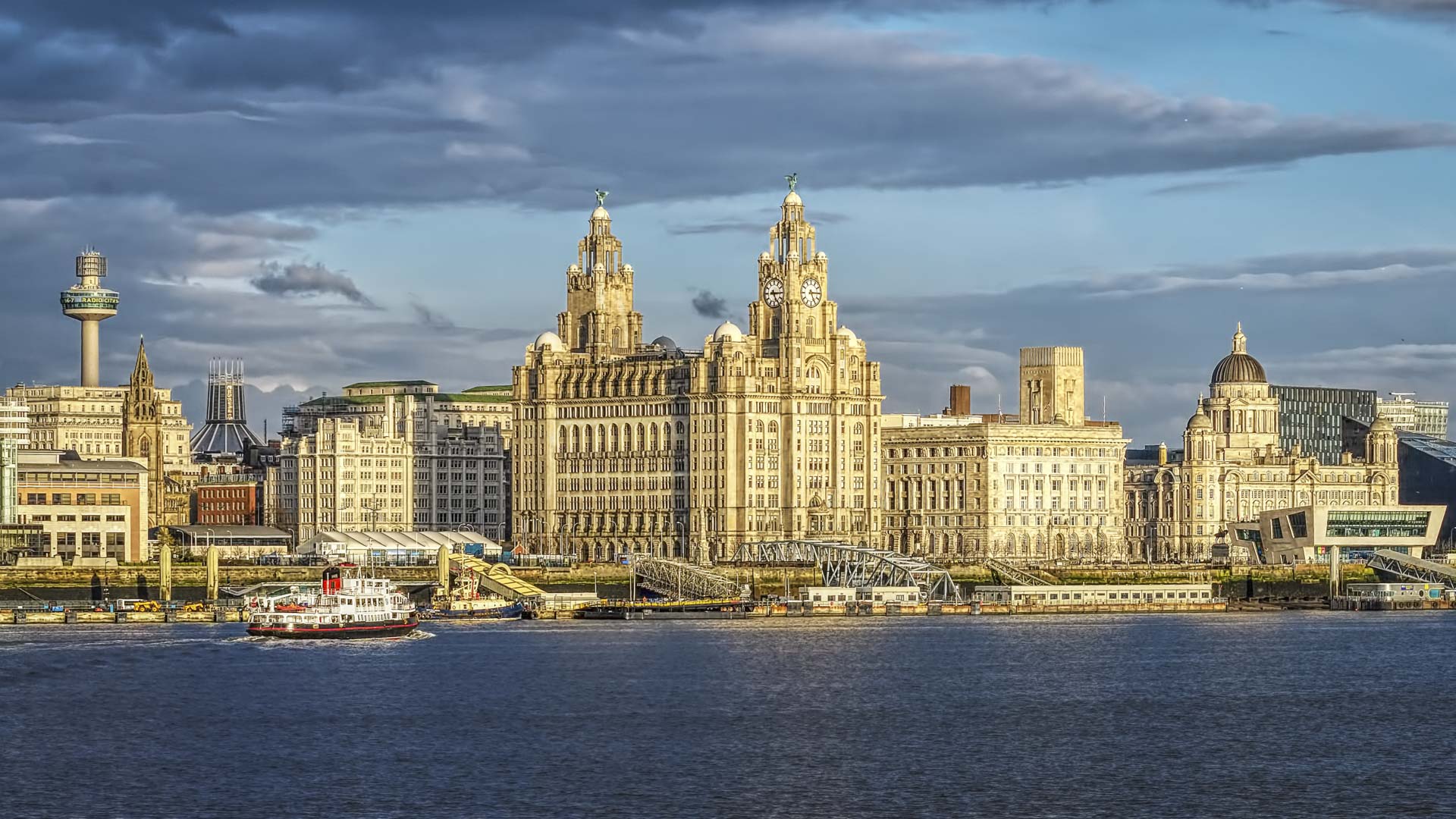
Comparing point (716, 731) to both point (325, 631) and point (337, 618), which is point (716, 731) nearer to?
point (337, 618)

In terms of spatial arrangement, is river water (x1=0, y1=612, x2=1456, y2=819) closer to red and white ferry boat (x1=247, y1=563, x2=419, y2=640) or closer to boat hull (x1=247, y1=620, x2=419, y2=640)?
boat hull (x1=247, y1=620, x2=419, y2=640)

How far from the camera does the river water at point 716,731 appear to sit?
107 metres

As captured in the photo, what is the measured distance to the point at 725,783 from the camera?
111562 millimetres

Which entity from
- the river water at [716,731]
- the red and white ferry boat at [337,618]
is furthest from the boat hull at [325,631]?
the river water at [716,731]

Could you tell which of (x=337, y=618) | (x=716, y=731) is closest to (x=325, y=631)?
(x=337, y=618)

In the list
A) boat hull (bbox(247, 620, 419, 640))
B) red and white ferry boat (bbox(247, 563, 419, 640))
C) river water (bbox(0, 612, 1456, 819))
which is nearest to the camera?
river water (bbox(0, 612, 1456, 819))

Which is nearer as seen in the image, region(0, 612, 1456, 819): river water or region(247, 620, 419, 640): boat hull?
region(0, 612, 1456, 819): river water

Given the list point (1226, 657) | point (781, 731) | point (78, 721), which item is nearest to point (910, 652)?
point (1226, 657)

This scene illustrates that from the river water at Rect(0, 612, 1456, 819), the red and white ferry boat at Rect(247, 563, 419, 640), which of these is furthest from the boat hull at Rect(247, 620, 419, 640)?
the river water at Rect(0, 612, 1456, 819)

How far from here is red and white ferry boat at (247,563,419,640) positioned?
194 metres

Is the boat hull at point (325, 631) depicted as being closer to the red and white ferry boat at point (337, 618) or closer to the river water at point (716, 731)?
the red and white ferry boat at point (337, 618)

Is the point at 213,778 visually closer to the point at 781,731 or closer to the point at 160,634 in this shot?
the point at 781,731

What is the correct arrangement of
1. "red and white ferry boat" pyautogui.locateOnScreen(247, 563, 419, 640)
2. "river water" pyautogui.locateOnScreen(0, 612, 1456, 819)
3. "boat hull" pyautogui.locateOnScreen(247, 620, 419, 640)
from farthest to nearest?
1. "red and white ferry boat" pyautogui.locateOnScreen(247, 563, 419, 640)
2. "boat hull" pyautogui.locateOnScreen(247, 620, 419, 640)
3. "river water" pyautogui.locateOnScreen(0, 612, 1456, 819)

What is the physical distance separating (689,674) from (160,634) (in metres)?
53.5
